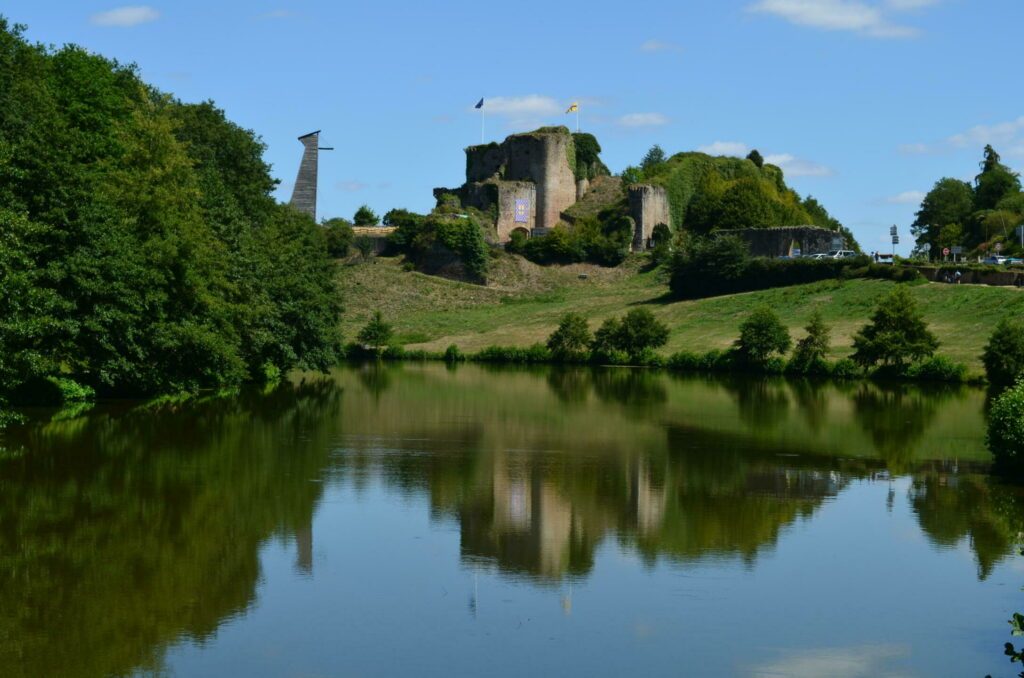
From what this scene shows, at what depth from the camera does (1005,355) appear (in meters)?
55.5

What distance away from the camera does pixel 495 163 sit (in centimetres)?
10981

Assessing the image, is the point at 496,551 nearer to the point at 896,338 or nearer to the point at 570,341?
the point at 896,338

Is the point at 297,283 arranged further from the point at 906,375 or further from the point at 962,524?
the point at 962,524

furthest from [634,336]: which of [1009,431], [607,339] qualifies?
[1009,431]

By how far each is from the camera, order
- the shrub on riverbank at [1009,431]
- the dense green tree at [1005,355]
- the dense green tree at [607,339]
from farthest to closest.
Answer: the dense green tree at [607,339], the dense green tree at [1005,355], the shrub on riverbank at [1009,431]

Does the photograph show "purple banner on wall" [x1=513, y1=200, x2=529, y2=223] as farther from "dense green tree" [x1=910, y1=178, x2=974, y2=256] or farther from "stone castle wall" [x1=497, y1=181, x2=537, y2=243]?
"dense green tree" [x1=910, y1=178, x2=974, y2=256]

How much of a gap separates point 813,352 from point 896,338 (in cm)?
483

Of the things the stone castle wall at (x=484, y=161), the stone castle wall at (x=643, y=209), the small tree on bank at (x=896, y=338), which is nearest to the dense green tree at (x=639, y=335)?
the small tree on bank at (x=896, y=338)

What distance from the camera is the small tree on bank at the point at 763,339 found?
66.6 m

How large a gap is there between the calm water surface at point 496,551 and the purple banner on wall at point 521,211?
228ft

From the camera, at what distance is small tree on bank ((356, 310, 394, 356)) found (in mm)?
79938

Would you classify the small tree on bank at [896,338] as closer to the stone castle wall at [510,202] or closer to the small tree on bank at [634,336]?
the small tree on bank at [634,336]

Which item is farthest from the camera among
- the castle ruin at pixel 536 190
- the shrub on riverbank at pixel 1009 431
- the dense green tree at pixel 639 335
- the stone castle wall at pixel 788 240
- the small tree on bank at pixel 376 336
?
the castle ruin at pixel 536 190

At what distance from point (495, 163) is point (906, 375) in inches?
2135
